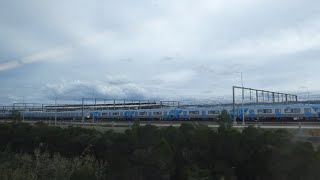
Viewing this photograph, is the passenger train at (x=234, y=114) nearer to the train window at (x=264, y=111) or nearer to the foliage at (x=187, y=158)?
the train window at (x=264, y=111)

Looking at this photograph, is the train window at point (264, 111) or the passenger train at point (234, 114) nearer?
the passenger train at point (234, 114)

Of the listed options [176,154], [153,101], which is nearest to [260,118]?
[176,154]

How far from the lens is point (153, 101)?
103438 mm

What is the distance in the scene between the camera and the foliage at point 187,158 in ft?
21.9

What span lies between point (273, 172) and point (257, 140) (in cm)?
90

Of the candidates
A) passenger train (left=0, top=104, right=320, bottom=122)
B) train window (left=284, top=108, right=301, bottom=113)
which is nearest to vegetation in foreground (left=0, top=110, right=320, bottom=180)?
passenger train (left=0, top=104, right=320, bottom=122)

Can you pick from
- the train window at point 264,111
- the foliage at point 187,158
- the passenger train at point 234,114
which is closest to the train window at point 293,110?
the passenger train at point 234,114

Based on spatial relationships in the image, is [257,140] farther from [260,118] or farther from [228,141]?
[260,118]

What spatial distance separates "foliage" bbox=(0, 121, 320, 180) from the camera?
667cm

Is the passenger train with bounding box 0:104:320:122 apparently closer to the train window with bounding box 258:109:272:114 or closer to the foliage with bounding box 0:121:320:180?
the train window with bounding box 258:109:272:114

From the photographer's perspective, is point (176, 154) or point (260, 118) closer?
point (176, 154)

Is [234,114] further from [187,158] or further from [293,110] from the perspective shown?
[187,158]

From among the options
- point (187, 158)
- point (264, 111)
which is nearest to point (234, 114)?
point (264, 111)

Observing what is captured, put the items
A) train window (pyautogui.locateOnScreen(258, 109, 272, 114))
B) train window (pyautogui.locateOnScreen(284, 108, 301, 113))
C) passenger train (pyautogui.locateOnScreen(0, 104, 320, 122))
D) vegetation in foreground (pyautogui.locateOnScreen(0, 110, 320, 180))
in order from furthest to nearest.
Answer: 1. train window (pyautogui.locateOnScreen(258, 109, 272, 114))
2. train window (pyautogui.locateOnScreen(284, 108, 301, 113))
3. passenger train (pyautogui.locateOnScreen(0, 104, 320, 122))
4. vegetation in foreground (pyautogui.locateOnScreen(0, 110, 320, 180))
